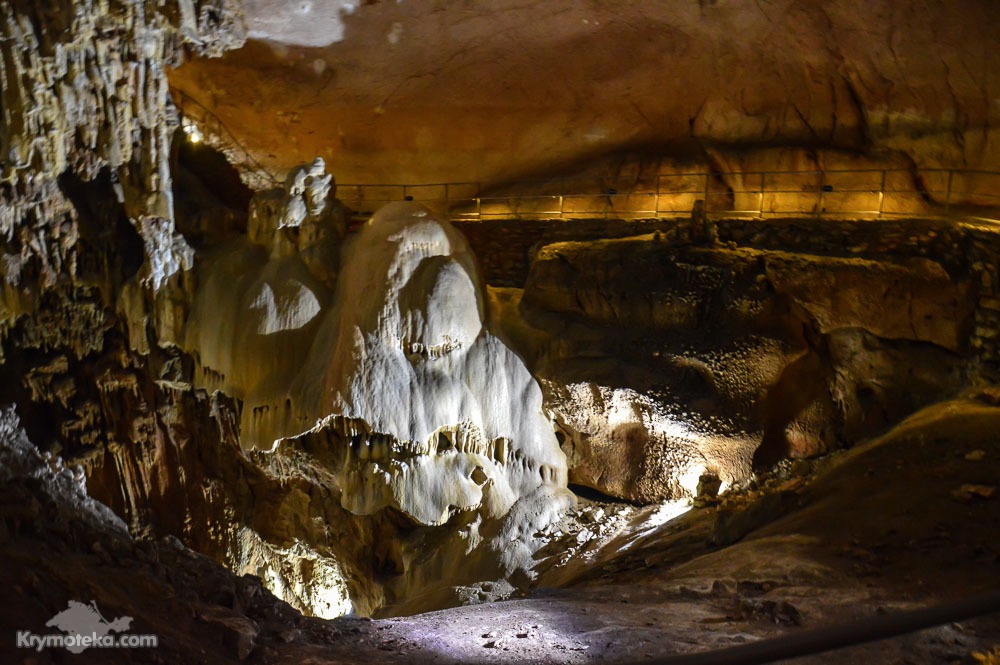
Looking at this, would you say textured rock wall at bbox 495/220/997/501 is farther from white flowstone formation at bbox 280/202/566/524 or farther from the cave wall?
the cave wall

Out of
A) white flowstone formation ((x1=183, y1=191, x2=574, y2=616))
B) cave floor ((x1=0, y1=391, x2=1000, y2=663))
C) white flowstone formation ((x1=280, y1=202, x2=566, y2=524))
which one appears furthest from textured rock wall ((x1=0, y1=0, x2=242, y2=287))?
cave floor ((x1=0, y1=391, x2=1000, y2=663))

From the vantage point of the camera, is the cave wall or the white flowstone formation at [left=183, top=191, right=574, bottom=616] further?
the cave wall

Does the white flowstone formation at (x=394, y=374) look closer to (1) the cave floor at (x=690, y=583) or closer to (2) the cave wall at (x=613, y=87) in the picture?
(1) the cave floor at (x=690, y=583)

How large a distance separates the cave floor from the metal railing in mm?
4398

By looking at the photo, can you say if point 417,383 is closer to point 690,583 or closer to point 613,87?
point 690,583

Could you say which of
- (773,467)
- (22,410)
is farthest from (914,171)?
(22,410)

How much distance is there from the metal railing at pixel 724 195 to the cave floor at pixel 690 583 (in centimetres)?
440

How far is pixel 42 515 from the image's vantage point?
4398mm

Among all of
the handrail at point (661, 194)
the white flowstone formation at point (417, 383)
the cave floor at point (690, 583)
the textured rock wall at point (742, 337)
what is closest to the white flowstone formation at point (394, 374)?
the white flowstone formation at point (417, 383)

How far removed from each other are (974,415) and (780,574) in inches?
129

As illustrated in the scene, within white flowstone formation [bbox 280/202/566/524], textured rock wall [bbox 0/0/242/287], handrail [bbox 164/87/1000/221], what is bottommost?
white flowstone formation [bbox 280/202/566/524]

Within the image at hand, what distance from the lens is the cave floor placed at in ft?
13.0

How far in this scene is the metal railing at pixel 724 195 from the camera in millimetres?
11375

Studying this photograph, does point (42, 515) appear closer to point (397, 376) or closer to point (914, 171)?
point (397, 376)
